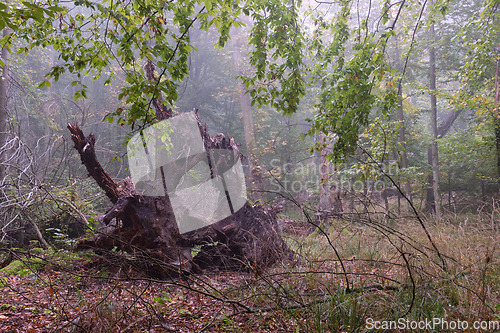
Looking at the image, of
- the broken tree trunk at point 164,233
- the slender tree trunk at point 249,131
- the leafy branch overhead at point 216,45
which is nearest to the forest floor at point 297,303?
the broken tree trunk at point 164,233

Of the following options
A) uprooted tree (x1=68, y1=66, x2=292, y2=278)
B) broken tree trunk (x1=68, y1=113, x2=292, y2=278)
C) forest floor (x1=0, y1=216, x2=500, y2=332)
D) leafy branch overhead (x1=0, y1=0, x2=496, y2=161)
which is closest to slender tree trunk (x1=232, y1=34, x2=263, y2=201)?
uprooted tree (x1=68, y1=66, x2=292, y2=278)

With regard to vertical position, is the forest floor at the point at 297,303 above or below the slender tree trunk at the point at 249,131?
below

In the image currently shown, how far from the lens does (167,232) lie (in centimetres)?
509

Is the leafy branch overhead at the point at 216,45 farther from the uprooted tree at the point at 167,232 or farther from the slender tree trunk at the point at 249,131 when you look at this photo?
the slender tree trunk at the point at 249,131

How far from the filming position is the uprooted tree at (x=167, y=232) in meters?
4.88

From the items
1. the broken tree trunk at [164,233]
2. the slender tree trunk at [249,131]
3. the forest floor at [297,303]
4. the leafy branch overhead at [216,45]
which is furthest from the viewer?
the slender tree trunk at [249,131]

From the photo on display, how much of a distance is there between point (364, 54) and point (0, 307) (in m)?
5.44

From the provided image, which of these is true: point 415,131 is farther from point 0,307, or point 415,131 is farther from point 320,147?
point 0,307

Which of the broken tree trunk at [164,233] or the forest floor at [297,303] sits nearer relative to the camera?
the forest floor at [297,303]

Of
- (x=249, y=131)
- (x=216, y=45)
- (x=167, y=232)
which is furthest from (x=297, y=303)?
(x=249, y=131)

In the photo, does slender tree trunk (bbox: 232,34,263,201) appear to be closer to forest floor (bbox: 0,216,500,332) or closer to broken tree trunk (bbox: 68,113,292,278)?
broken tree trunk (bbox: 68,113,292,278)

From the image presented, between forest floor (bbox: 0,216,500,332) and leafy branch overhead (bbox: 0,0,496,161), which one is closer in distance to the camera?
forest floor (bbox: 0,216,500,332)

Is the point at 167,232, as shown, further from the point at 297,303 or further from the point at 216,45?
the point at 216,45

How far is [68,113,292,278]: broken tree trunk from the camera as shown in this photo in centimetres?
487
